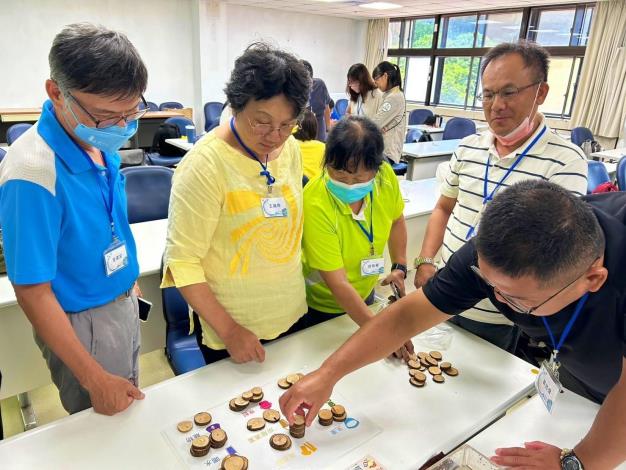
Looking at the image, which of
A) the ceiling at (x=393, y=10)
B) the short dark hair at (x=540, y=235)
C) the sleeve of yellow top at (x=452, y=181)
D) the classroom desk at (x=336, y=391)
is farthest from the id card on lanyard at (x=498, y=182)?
the ceiling at (x=393, y=10)

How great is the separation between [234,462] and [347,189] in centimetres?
82

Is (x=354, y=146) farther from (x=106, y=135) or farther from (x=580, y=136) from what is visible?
(x=580, y=136)

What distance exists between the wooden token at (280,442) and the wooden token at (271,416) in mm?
56

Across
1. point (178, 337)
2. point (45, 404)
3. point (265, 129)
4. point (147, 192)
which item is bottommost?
point (45, 404)

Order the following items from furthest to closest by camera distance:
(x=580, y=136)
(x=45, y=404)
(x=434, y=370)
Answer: (x=580, y=136) < (x=45, y=404) < (x=434, y=370)

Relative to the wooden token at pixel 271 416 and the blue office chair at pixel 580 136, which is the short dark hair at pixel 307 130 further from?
the blue office chair at pixel 580 136

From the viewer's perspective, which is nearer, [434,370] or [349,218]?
[434,370]

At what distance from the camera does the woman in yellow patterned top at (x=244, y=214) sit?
3.48ft

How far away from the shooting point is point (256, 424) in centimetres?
101

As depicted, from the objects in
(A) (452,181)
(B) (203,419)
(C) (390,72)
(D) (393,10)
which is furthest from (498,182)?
(D) (393,10)

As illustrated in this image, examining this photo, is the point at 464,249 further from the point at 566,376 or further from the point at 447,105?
the point at 447,105

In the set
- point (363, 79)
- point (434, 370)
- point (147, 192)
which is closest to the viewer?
point (434, 370)

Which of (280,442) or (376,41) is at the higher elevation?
(376,41)

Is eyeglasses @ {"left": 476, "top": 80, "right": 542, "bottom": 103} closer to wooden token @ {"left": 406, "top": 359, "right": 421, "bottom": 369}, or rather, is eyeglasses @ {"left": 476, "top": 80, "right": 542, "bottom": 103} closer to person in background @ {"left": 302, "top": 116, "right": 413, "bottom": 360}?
person in background @ {"left": 302, "top": 116, "right": 413, "bottom": 360}
